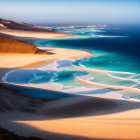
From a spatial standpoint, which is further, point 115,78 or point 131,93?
point 115,78

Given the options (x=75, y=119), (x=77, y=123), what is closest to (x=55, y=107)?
(x=75, y=119)

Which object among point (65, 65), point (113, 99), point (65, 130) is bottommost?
point (65, 130)

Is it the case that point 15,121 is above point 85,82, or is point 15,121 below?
below

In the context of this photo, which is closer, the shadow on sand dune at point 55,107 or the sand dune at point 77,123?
the sand dune at point 77,123

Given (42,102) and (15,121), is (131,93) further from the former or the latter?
(15,121)

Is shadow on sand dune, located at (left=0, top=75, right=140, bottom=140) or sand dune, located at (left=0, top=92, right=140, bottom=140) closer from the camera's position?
sand dune, located at (left=0, top=92, right=140, bottom=140)

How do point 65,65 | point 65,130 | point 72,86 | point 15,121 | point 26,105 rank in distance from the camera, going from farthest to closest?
point 65,65
point 72,86
point 26,105
point 15,121
point 65,130

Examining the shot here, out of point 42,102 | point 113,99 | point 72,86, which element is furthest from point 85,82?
point 42,102

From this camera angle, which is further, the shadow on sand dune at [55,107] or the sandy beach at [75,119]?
the shadow on sand dune at [55,107]

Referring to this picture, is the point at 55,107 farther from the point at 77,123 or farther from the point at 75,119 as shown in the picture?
the point at 77,123
